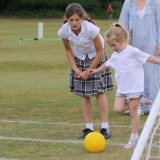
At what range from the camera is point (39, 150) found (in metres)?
7.36

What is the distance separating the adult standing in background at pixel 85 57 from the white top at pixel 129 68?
570 millimetres

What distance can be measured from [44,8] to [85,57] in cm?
6632

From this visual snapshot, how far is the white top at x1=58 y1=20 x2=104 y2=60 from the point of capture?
8.00 m

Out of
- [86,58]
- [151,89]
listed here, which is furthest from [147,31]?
[86,58]

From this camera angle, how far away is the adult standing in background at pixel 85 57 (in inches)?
314

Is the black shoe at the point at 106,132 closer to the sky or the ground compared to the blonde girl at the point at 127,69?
closer to the ground

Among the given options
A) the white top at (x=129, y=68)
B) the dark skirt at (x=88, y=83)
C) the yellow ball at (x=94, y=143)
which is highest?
the white top at (x=129, y=68)

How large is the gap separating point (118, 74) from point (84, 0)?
228 ft

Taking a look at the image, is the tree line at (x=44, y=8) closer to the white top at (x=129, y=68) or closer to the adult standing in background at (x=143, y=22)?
the adult standing in background at (x=143, y=22)

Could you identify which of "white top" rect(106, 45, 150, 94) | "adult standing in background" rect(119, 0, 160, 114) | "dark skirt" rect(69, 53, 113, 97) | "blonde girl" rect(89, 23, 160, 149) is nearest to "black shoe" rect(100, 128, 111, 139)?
"dark skirt" rect(69, 53, 113, 97)

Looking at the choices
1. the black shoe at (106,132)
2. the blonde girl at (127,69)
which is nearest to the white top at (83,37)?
the blonde girl at (127,69)

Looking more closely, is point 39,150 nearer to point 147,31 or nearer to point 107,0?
point 147,31

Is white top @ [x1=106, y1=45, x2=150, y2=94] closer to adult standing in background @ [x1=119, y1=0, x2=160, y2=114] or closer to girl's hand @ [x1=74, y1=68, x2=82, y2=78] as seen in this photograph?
Result: girl's hand @ [x1=74, y1=68, x2=82, y2=78]

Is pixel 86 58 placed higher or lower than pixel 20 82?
higher
